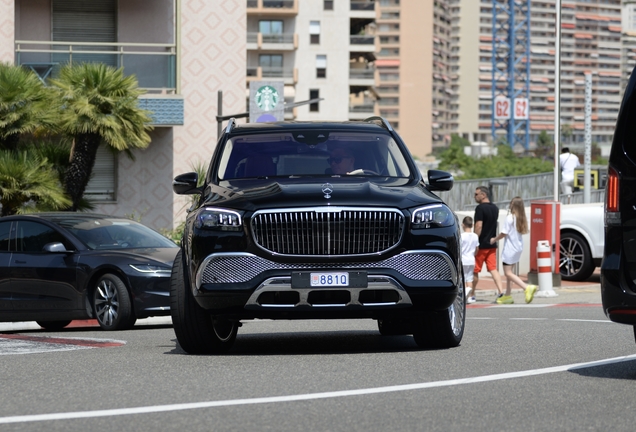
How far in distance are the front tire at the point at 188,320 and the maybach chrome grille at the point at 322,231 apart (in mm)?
761

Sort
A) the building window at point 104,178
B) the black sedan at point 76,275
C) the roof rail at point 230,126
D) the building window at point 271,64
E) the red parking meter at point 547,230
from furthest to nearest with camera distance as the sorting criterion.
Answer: the building window at point 271,64, the building window at point 104,178, the red parking meter at point 547,230, the black sedan at point 76,275, the roof rail at point 230,126

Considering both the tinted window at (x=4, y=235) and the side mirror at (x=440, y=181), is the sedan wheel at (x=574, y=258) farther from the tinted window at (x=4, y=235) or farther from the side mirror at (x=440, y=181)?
the side mirror at (x=440, y=181)

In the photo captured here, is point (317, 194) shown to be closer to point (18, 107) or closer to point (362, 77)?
point (18, 107)

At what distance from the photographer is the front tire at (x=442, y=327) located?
9.78 meters

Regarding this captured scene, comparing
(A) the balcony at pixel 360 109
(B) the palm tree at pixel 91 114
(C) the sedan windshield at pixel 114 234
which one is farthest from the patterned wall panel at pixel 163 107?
(A) the balcony at pixel 360 109

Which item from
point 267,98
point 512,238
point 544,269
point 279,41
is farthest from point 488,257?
point 279,41

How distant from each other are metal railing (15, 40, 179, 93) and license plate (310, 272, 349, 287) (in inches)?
759

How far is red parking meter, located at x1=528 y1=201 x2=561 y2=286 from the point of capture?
22.8m

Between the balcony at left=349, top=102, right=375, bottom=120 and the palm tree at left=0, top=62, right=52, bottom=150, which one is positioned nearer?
the palm tree at left=0, top=62, right=52, bottom=150

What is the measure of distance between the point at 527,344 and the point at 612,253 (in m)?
2.23

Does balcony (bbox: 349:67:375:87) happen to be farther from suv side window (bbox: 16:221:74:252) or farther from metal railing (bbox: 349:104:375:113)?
suv side window (bbox: 16:221:74:252)

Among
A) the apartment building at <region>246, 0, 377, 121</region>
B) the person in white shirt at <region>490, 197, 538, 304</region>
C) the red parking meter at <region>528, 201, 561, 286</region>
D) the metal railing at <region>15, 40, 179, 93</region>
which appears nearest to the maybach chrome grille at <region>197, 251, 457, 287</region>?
the person in white shirt at <region>490, 197, 538, 304</region>

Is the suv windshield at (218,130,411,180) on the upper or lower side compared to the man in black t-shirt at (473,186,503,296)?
upper

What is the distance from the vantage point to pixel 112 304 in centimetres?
1451
